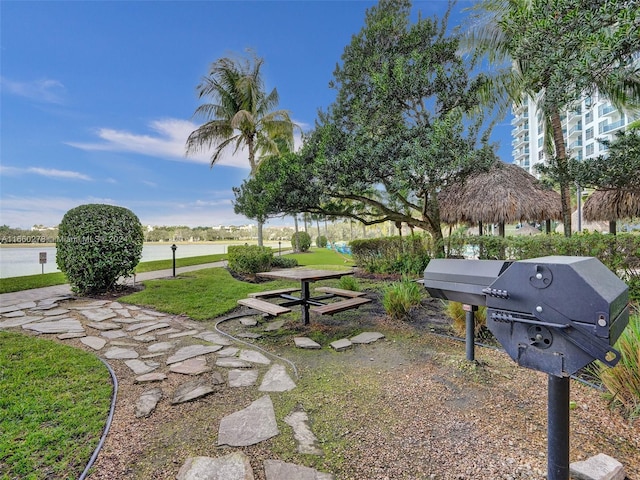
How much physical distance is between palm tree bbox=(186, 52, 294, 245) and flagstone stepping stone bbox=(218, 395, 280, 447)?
412 inches

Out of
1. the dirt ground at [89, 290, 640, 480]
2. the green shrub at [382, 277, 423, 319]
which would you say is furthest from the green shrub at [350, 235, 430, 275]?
the dirt ground at [89, 290, 640, 480]

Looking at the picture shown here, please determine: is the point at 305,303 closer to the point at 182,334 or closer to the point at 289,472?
the point at 182,334

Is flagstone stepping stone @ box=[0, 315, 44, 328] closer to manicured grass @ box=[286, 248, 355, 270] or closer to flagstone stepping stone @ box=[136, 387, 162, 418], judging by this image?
flagstone stepping stone @ box=[136, 387, 162, 418]

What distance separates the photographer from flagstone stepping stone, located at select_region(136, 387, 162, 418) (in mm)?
2225

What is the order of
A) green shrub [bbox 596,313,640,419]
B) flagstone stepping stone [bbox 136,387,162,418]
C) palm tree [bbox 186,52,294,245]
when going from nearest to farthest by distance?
green shrub [bbox 596,313,640,419] < flagstone stepping stone [bbox 136,387,162,418] < palm tree [bbox 186,52,294,245]

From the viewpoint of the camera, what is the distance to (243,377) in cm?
280

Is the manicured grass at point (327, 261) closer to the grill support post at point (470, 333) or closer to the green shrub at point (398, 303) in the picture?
the green shrub at point (398, 303)

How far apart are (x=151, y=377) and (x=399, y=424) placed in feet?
7.17

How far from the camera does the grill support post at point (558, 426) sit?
121cm

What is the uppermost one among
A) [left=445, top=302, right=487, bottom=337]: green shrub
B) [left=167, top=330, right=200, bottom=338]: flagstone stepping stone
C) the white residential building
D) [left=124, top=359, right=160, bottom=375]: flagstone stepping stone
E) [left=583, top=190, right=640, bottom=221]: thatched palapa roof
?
the white residential building

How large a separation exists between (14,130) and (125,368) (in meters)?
6.97

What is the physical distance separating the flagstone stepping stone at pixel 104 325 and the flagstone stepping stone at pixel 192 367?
6.44 feet

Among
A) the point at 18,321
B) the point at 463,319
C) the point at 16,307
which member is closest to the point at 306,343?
the point at 463,319

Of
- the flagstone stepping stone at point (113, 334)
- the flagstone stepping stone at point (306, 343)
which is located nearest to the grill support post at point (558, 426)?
the flagstone stepping stone at point (306, 343)
